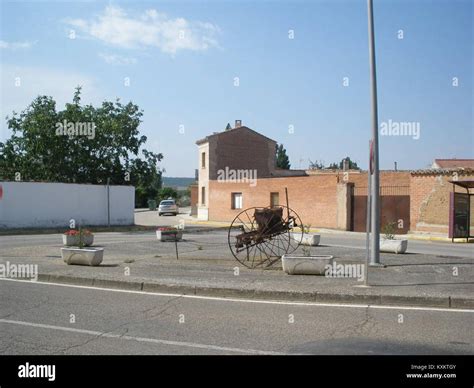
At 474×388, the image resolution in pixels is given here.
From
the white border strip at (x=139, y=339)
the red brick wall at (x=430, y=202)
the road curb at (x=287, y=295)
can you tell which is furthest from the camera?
the red brick wall at (x=430, y=202)

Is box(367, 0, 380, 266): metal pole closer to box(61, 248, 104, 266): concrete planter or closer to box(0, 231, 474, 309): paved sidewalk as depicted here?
box(0, 231, 474, 309): paved sidewalk

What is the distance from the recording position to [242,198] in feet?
146

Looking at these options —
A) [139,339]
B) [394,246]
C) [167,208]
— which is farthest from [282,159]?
[139,339]

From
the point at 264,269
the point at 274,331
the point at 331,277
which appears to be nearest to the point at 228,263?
the point at 264,269

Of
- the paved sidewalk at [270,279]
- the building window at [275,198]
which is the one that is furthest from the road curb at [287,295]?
the building window at [275,198]

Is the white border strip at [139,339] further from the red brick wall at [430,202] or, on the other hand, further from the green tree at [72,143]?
the green tree at [72,143]

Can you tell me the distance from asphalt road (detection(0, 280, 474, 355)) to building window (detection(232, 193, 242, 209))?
35.2m

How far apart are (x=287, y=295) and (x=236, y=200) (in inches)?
1414

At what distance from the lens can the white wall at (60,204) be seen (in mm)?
32219

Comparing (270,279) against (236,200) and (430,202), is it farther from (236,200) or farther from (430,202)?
(236,200)

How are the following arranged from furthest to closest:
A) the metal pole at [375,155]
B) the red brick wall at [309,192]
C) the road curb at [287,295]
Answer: the red brick wall at [309,192], the metal pole at [375,155], the road curb at [287,295]

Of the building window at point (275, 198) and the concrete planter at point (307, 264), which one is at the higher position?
the building window at point (275, 198)

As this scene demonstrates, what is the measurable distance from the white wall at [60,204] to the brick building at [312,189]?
10019 millimetres
